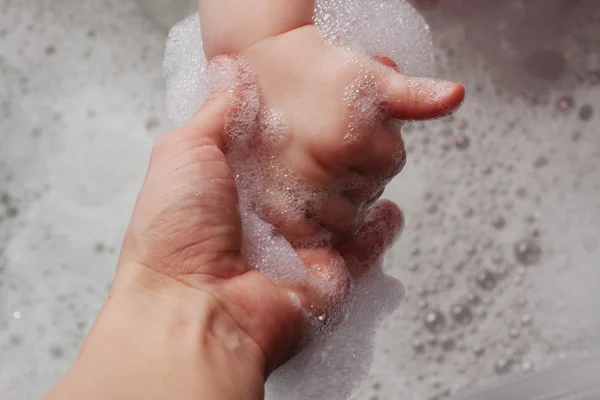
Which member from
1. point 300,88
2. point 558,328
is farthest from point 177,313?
point 558,328

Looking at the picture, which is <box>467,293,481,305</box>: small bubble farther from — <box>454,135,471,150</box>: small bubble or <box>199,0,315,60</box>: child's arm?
<box>199,0,315,60</box>: child's arm

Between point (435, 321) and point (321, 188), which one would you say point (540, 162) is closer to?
point (435, 321)

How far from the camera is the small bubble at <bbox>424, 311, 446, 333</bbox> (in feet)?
2.99

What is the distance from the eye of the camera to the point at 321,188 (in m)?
0.58

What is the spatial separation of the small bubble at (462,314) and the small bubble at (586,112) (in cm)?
36

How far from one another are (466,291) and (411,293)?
84mm

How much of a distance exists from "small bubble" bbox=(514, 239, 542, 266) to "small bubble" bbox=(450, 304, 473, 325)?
11 cm

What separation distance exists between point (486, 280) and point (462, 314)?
6 centimetres

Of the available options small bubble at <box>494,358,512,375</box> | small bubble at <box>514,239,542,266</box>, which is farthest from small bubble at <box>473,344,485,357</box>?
small bubble at <box>514,239,542,266</box>

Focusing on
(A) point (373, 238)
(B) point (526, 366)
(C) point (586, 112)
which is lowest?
(B) point (526, 366)

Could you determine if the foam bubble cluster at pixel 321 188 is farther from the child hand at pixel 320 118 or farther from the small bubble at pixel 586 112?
the small bubble at pixel 586 112

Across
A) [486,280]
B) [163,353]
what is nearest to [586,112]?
[486,280]

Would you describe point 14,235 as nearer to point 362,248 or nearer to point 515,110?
point 362,248

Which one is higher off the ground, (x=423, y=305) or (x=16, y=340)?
(x=16, y=340)
